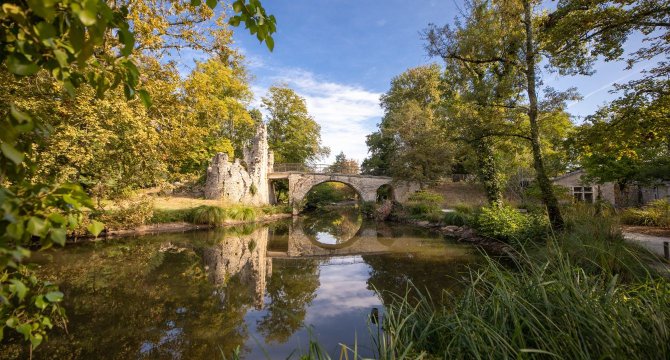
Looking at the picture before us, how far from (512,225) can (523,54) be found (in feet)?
17.8

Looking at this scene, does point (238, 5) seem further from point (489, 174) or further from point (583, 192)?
point (583, 192)

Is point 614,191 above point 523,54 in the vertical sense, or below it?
below

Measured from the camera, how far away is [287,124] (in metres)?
32.4

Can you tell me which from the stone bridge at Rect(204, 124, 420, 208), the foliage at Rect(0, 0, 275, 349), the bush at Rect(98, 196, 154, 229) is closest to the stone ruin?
the stone bridge at Rect(204, 124, 420, 208)

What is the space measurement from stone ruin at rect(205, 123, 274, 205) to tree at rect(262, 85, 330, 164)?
216 inches

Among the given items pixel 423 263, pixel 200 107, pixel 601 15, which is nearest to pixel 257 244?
pixel 200 107

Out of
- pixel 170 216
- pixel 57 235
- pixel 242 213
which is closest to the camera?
pixel 57 235

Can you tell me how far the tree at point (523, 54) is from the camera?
30.9ft

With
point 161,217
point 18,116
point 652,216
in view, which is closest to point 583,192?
point 652,216

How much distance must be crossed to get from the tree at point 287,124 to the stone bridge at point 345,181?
16.2 ft

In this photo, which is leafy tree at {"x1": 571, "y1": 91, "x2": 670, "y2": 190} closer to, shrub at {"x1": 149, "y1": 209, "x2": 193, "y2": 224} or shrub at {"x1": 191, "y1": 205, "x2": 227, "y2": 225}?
shrub at {"x1": 191, "y1": 205, "x2": 227, "y2": 225}

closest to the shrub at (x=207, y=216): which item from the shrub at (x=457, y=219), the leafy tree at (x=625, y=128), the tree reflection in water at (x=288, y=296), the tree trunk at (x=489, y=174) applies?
the tree reflection in water at (x=288, y=296)

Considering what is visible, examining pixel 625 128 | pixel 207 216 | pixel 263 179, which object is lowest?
pixel 207 216

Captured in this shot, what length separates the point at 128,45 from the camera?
44.0 inches
